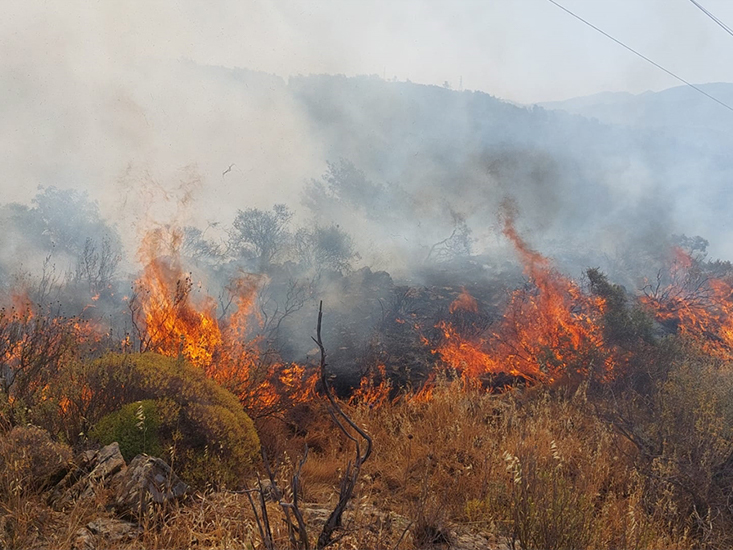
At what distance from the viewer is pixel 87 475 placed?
316 centimetres

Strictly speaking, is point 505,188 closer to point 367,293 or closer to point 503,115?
point 503,115

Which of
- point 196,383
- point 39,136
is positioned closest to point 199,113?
point 39,136

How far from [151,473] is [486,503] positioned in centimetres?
244

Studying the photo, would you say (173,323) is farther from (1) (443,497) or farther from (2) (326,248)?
(2) (326,248)

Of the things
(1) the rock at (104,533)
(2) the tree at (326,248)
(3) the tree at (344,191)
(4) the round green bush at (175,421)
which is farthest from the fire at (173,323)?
(3) the tree at (344,191)

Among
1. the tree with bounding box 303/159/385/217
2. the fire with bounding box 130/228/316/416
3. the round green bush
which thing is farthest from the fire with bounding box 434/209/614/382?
the tree with bounding box 303/159/385/217

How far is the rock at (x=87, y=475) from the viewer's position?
9.96ft

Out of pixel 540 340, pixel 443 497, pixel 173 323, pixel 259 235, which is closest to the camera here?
pixel 443 497

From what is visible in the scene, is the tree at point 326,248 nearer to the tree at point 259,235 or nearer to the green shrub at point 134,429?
the tree at point 259,235

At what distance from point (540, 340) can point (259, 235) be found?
1308 cm

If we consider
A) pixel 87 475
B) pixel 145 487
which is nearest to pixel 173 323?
pixel 87 475

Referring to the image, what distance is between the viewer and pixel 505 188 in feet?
97.0

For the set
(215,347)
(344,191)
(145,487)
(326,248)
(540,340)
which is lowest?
(326,248)

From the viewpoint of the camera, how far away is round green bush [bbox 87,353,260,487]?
145 inches
